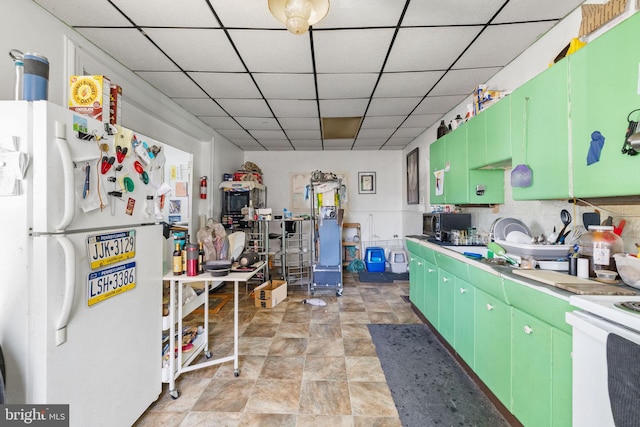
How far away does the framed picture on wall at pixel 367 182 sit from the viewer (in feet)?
18.8

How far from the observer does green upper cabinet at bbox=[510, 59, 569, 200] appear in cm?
137

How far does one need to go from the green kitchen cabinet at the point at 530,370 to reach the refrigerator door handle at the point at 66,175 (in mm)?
2290

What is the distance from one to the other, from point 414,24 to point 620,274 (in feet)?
6.30

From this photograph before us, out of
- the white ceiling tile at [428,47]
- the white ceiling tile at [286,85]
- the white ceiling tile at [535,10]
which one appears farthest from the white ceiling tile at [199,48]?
the white ceiling tile at [535,10]

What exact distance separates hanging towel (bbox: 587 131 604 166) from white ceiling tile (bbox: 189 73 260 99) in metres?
2.61

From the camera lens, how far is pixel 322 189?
4387 millimetres

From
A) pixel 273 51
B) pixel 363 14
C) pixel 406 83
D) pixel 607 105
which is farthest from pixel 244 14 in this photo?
pixel 607 105

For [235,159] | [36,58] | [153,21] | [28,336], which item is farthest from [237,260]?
[235,159]

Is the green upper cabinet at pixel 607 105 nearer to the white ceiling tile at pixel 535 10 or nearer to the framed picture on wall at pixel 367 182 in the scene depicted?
the white ceiling tile at pixel 535 10

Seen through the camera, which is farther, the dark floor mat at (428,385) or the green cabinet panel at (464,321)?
the green cabinet panel at (464,321)

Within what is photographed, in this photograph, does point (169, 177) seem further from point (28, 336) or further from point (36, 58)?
point (28, 336)

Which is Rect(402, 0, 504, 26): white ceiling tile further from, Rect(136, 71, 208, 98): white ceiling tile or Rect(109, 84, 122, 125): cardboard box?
Rect(136, 71, 208, 98): white ceiling tile

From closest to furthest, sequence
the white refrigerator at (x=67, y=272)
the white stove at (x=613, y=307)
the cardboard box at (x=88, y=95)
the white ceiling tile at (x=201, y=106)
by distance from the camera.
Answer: the white stove at (x=613, y=307) < the white refrigerator at (x=67, y=272) < the cardboard box at (x=88, y=95) < the white ceiling tile at (x=201, y=106)

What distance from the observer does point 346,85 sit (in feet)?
8.82
